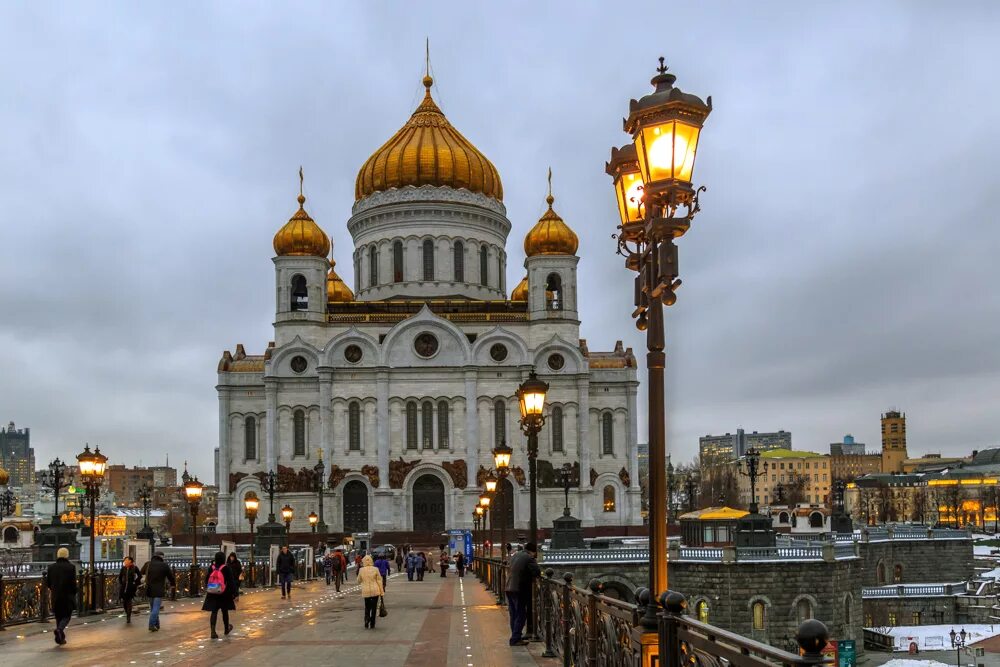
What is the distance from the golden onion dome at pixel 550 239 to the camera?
221ft

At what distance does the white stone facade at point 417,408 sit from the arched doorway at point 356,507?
6cm

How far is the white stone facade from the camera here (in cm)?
6481

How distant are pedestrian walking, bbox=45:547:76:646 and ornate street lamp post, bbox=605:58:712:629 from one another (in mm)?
11193

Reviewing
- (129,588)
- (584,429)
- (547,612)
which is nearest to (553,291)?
(584,429)

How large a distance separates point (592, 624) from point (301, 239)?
189ft

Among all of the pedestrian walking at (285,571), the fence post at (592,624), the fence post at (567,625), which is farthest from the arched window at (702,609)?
the fence post at (592,624)

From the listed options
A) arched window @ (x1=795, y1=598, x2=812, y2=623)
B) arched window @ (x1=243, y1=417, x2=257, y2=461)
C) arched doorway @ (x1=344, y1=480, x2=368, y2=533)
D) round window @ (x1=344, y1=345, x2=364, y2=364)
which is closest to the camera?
arched window @ (x1=795, y1=598, x2=812, y2=623)

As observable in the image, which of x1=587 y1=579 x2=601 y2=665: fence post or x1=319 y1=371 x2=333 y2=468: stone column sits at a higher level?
x1=319 y1=371 x2=333 y2=468: stone column

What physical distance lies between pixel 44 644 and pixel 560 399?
5029cm

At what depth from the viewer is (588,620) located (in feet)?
38.8

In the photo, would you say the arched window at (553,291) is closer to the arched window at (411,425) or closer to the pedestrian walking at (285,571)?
the arched window at (411,425)

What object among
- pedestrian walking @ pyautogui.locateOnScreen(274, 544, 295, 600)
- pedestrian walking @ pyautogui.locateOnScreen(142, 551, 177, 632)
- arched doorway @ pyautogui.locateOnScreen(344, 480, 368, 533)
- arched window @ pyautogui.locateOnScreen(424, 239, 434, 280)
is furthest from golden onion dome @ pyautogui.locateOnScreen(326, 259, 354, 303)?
pedestrian walking @ pyautogui.locateOnScreen(142, 551, 177, 632)

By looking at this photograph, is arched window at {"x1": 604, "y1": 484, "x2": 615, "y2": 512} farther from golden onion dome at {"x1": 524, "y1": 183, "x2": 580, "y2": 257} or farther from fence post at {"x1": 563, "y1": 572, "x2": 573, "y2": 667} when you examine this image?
fence post at {"x1": 563, "y1": 572, "x2": 573, "y2": 667}

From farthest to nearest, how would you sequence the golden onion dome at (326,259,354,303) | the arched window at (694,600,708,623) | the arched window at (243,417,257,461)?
the golden onion dome at (326,259,354,303) → the arched window at (243,417,257,461) → the arched window at (694,600,708,623)
